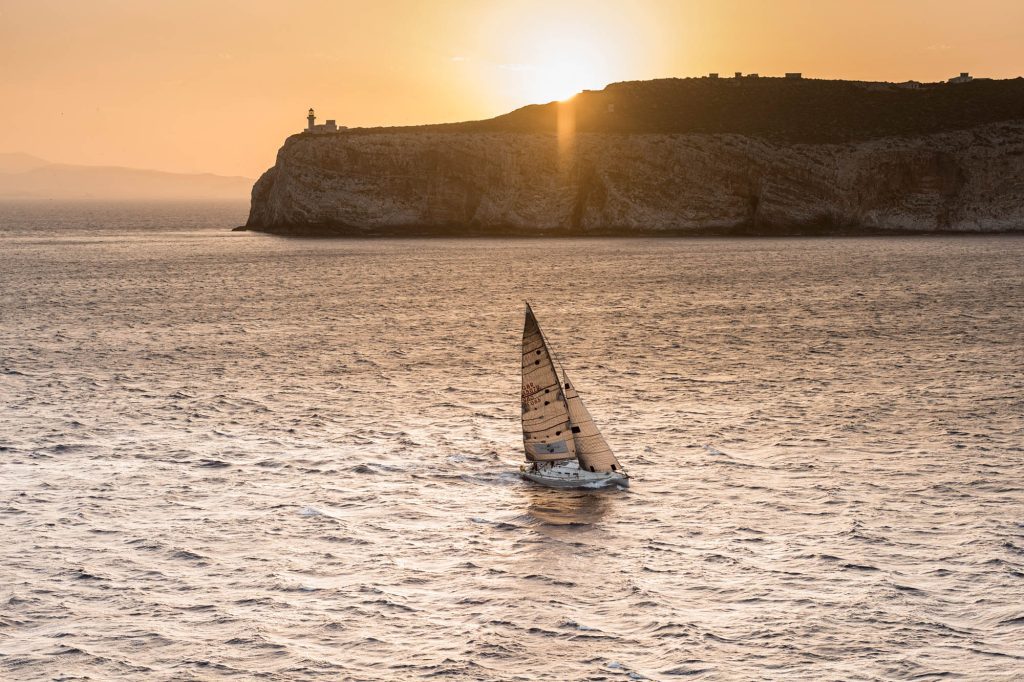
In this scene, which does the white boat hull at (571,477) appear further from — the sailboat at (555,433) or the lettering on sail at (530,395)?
the lettering on sail at (530,395)

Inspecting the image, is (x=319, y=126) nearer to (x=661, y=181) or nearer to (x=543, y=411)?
(x=661, y=181)

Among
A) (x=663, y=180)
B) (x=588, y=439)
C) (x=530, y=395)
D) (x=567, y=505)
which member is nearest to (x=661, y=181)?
(x=663, y=180)

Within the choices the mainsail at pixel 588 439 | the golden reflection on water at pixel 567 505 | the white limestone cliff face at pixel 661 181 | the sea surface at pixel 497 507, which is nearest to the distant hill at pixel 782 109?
the white limestone cliff face at pixel 661 181

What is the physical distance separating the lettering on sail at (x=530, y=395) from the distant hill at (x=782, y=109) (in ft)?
459

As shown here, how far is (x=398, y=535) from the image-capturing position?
2741 cm

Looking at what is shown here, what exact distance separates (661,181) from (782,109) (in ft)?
111

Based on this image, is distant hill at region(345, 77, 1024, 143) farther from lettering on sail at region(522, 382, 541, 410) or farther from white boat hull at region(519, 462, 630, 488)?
white boat hull at region(519, 462, 630, 488)

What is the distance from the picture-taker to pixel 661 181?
A: 6314 inches

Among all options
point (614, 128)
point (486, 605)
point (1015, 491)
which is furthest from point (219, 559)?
point (614, 128)

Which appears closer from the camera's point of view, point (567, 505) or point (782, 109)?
point (567, 505)

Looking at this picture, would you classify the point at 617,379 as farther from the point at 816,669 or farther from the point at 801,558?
the point at 816,669

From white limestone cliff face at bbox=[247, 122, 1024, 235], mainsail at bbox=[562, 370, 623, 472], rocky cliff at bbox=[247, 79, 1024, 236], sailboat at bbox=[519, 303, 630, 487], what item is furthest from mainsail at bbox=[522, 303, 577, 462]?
rocky cliff at bbox=[247, 79, 1024, 236]

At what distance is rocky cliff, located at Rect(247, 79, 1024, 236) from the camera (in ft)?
520

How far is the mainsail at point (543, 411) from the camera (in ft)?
105
